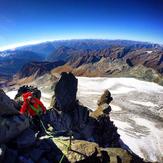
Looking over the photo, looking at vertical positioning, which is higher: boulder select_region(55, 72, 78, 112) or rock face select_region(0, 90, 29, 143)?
rock face select_region(0, 90, 29, 143)

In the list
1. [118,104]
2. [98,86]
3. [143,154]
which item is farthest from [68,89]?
[98,86]

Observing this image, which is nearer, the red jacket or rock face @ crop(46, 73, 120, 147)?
the red jacket

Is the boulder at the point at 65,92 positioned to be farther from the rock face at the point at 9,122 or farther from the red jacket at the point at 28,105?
the rock face at the point at 9,122

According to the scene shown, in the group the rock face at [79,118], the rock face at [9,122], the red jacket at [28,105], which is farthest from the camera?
the rock face at [79,118]

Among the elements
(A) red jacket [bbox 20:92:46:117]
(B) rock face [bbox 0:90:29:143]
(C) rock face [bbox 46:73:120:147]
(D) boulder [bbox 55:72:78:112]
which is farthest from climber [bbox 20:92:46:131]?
(D) boulder [bbox 55:72:78:112]

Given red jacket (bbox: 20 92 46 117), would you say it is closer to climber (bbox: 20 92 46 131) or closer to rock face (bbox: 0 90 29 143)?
climber (bbox: 20 92 46 131)

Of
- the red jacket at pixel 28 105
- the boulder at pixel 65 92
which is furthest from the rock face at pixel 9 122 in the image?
the boulder at pixel 65 92

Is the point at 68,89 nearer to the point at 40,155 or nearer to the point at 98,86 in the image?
the point at 40,155

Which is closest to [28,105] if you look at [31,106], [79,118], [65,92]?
[31,106]

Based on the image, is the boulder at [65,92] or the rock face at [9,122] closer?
the rock face at [9,122]
